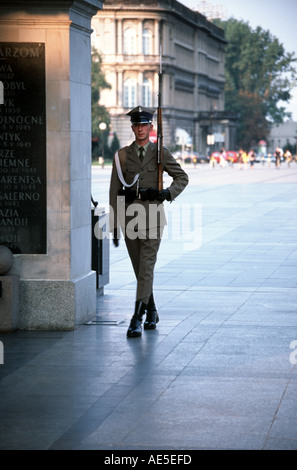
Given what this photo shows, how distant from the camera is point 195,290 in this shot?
12266 millimetres

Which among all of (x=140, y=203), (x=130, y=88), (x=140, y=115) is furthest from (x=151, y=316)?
(x=130, y=88)

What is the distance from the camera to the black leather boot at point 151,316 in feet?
32.0

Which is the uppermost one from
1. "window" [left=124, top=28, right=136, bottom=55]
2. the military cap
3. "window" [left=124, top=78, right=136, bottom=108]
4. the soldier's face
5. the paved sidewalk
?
"window" [left=124, top=28, right=136, bottom=55]

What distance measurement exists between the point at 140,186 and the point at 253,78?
157754mm

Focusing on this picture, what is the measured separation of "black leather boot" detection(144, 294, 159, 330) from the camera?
9742mm

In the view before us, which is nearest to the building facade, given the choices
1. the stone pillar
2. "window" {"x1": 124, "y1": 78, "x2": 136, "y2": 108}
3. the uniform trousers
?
"window" {"x1": 124, "y1": 78, "x2": 136, "y2": 108}

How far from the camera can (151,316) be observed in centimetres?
979

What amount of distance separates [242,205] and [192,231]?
9078mm

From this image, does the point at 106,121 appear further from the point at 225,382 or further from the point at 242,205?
the point at 225,382

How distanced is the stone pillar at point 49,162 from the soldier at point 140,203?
506mm

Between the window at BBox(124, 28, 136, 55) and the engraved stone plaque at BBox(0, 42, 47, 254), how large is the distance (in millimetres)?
112864

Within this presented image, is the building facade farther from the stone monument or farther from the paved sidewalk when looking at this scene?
the stone monument

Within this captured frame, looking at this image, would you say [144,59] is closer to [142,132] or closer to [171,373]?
[142,132]

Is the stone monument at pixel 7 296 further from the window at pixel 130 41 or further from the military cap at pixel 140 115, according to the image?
the window at pixel 130 41
